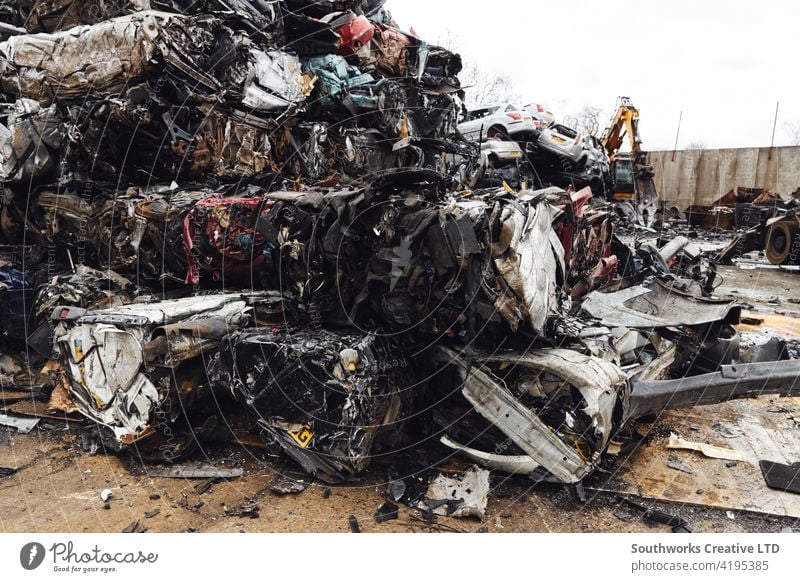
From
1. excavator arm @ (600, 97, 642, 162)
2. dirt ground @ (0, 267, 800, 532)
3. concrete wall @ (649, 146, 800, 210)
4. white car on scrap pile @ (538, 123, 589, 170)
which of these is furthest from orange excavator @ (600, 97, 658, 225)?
dirt ground @ (0, 267, 800, 532)

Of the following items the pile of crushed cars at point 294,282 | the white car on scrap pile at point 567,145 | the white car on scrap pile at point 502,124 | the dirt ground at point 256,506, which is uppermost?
the white car on scrap pile at point 502,124

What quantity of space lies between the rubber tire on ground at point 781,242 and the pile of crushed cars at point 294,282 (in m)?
8.62

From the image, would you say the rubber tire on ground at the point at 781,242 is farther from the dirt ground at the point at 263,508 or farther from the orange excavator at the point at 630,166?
the dirt ground at the point at 263,508

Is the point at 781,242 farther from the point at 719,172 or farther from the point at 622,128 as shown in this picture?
the point at 719,172

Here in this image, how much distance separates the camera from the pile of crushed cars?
3.97 meters

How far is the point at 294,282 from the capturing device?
4.82 m

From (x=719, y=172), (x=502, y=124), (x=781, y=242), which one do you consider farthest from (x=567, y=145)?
(x=719, y=172)

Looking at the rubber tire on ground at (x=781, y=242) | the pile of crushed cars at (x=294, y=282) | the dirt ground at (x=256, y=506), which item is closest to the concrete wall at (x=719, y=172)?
the rubber tire on ground at (x=781, y=242)

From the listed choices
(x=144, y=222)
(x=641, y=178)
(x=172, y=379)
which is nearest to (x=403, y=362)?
(x=172, y=379)

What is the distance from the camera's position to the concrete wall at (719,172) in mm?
22781

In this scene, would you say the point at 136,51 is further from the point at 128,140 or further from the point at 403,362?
the point at 403,362

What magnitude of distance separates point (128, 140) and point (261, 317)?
383cm

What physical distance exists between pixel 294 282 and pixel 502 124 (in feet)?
31.9

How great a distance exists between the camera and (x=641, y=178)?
15.8 metres
